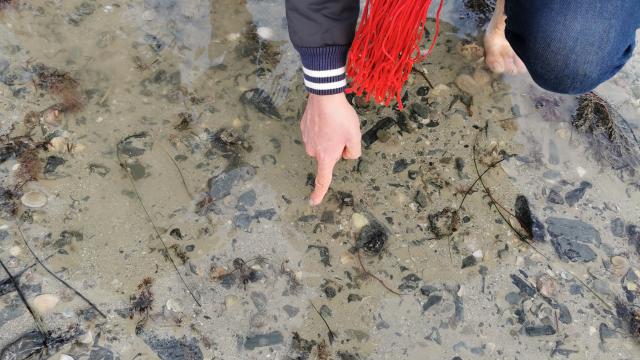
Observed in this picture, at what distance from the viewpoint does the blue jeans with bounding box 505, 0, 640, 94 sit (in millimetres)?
1751

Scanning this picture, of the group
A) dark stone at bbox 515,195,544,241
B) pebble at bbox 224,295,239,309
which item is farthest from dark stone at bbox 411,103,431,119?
pebble at bbox 224,295,239,309

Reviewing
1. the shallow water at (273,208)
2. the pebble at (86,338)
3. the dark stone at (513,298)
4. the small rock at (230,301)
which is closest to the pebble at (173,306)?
the shallow water at (273,208)

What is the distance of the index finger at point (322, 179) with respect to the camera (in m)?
1.93

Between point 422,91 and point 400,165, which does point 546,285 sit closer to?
point 400,165

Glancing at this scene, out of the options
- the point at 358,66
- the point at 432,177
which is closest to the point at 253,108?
the point at 358,66

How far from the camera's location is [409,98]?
239cm

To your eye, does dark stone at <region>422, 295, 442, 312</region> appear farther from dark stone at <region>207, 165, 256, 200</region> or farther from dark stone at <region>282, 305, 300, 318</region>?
dark stone at <region>207, 165, 256, 200</region>

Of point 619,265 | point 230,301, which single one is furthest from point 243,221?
point 619,265

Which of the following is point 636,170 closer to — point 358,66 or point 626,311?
point 626,311

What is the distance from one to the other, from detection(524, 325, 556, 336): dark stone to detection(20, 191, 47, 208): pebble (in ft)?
6.32

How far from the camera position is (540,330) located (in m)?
1.97

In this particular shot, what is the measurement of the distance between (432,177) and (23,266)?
1.64 m

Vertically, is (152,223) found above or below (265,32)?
below

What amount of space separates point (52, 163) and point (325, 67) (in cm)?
120
